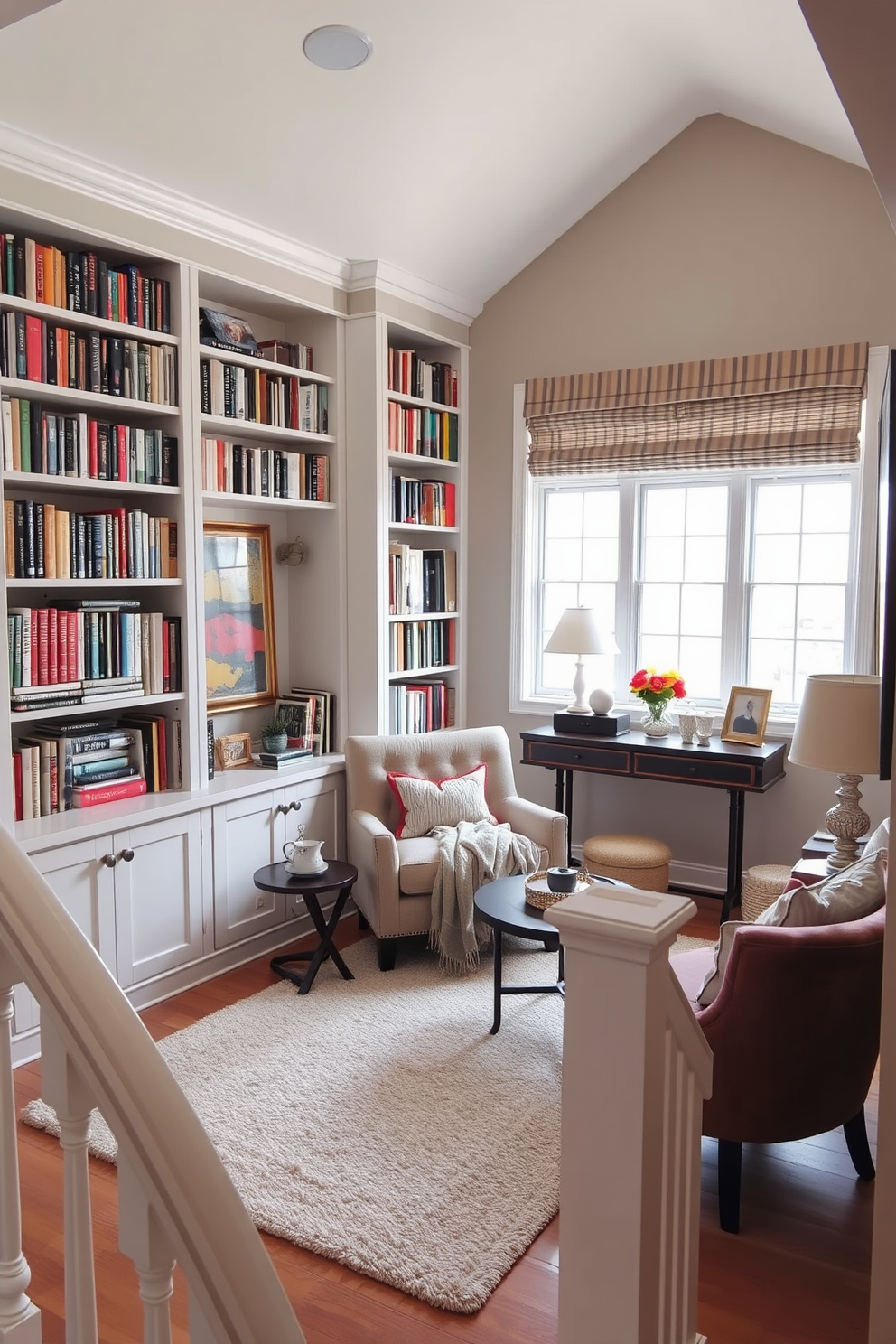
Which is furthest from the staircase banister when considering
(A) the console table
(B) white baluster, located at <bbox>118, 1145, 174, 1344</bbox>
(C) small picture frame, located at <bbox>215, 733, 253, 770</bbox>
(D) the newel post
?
(A) the console table

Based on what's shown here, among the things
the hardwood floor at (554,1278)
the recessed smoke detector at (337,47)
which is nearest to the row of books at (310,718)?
the hardwood floor at (554,1278)

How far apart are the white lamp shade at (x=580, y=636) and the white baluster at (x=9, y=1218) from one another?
402cm

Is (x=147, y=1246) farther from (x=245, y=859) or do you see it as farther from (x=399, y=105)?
(x=399, y=105)

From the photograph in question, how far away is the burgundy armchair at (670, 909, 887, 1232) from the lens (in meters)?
2.35

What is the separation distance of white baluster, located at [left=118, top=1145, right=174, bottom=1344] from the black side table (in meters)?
3.01

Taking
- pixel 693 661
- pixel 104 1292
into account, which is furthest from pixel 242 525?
pixel 104 1292

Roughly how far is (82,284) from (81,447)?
22.5 inches

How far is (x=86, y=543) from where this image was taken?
365 centimetres

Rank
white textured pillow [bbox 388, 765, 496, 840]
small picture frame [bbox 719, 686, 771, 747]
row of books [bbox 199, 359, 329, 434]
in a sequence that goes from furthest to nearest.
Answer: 1. small picture frame [bbox 719, 686, 771, 747]
2. white textured pillow [bbox 388, 765, 496, 840]
3. row of books [bbox 199, 359, 329, 434]

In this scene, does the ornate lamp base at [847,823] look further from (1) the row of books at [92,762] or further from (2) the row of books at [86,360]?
(2) the row of books at [86,360]

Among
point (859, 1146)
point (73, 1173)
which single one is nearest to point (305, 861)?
point (859, 1146)

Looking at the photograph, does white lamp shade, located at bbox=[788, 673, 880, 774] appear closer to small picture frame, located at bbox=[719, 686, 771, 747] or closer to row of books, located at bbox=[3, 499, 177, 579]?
small picture frame, located at bbox=[719, 686, 771, 747]

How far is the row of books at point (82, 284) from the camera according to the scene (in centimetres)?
334

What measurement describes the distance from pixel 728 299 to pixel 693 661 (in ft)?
5.73
